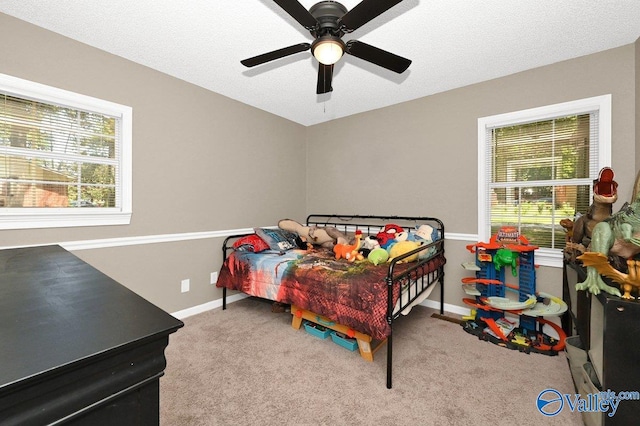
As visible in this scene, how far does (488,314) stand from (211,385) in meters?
2.38

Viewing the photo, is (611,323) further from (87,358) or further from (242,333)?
(242,333)

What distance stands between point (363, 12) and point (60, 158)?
2.54 metres

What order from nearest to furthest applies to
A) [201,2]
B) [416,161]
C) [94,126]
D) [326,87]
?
[201,2] < [326,87] < [94,126] < [416,161]

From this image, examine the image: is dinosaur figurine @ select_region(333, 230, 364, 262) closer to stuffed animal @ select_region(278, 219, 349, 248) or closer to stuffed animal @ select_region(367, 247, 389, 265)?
stuffed animal @ select_region(367, 247, 389, 265)

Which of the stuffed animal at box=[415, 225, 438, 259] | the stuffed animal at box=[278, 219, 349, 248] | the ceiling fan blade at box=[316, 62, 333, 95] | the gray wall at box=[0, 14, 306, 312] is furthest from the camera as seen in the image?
the stuffed animal at box=[278, 219, 349, 248]

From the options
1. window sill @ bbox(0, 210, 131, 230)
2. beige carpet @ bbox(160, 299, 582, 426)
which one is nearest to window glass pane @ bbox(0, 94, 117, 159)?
window sill @ bbox(0, 210, 131, 230)

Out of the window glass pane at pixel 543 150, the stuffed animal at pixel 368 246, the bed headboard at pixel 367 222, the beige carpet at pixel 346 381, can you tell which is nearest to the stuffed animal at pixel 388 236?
the stuffed animal at pixel 368 246

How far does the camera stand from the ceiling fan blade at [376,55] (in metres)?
1.68

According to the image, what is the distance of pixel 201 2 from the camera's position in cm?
177

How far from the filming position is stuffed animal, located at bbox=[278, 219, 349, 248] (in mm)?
3303

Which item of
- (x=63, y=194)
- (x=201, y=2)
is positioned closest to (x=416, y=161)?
(x=201, y=2)

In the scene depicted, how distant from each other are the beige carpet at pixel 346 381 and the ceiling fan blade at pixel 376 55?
2.13 m

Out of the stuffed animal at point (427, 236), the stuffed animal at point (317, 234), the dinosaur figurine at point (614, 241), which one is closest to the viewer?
the dinosaur figurine at point (614, 241)

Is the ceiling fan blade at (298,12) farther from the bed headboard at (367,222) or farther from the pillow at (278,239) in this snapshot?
the bed headboard at (367,222)
